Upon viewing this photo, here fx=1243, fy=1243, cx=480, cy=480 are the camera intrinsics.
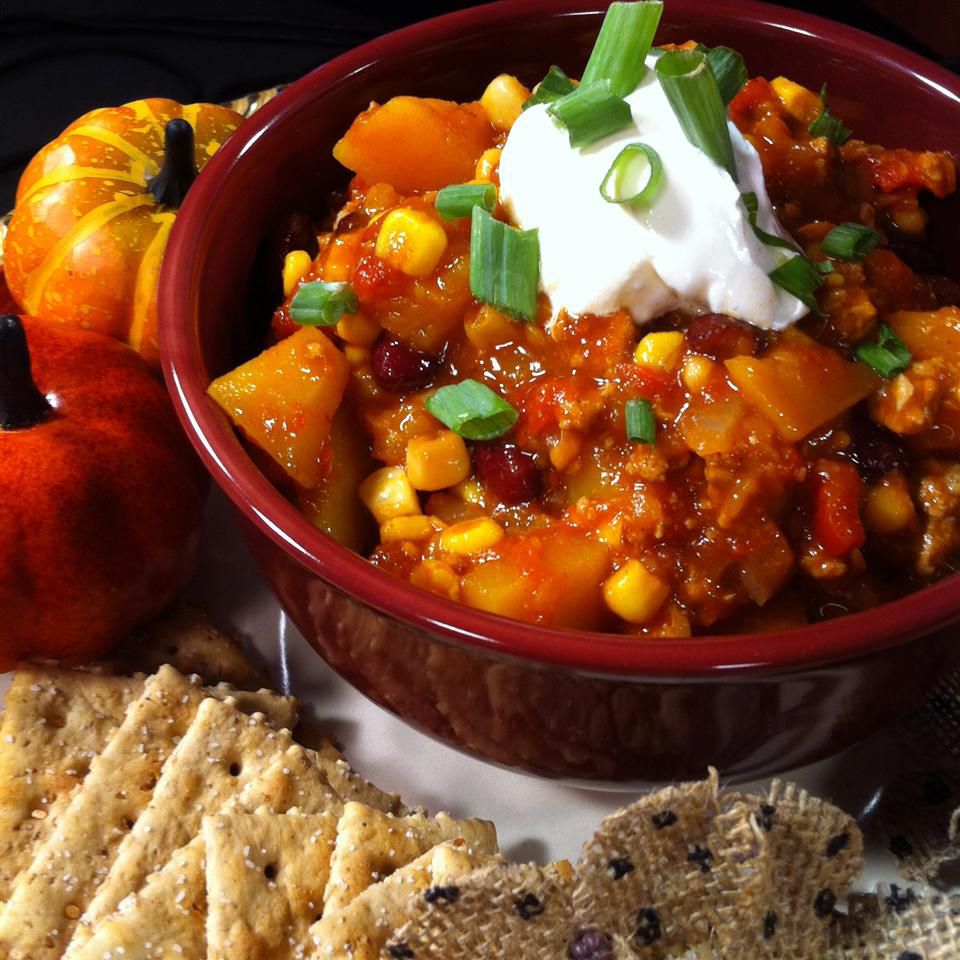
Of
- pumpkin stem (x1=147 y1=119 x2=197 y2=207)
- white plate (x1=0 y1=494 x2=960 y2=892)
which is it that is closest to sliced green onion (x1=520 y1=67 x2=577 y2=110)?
pumpkin stem (x1=147 y1=119 x2=197 y2=207)

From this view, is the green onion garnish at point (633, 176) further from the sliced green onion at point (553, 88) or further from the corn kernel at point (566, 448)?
the corn kernel at point (566, 448)

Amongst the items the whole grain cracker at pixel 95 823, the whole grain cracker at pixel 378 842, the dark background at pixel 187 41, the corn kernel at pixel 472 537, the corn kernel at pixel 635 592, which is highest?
the corn kernel at pixel 635 592

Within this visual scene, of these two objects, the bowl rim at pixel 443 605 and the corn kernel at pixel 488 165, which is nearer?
the bowl rim at pixel 443 605

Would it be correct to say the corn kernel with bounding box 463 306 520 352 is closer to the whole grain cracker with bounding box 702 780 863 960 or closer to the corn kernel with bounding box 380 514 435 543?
the corn kernel with bounding box 380 514 435 543

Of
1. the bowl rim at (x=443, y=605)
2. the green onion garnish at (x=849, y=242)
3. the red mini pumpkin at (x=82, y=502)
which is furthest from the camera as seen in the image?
the red mini pumpkin at (x=82, y=502)

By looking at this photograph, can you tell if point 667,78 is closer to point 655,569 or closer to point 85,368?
point 655,569

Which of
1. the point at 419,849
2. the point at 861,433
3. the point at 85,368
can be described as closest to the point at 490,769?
the point at 419,849

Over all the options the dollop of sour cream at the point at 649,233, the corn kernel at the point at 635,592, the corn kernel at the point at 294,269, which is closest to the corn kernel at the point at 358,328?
the corn kernel at the point at 294,269
